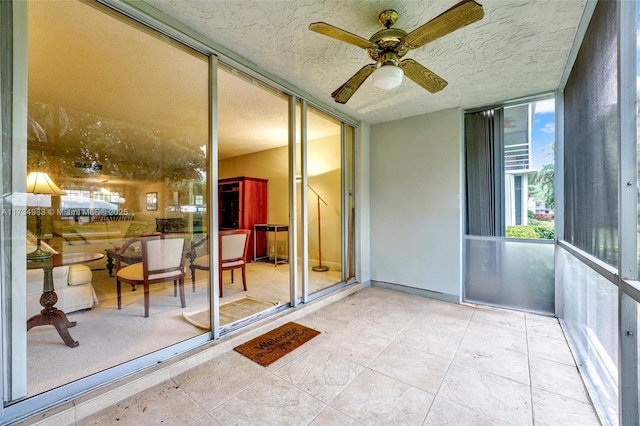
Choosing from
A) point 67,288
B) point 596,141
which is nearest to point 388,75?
point 596,141

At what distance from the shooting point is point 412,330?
268cm

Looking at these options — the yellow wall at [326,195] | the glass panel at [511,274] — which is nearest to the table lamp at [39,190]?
the yellow wall at [326,195]

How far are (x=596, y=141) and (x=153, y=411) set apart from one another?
3.32m

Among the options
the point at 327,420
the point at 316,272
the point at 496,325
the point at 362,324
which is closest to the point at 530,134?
the point at 496,325

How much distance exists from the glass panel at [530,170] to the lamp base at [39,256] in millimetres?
4446

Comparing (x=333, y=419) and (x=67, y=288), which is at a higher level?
(x=67, y=288)

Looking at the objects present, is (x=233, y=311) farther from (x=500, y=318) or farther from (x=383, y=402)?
(x=500, y=318)

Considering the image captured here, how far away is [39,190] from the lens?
5.50 feet

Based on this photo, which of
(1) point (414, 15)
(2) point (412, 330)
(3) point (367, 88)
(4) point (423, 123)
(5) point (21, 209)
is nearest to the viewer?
(5) point (21, 209)

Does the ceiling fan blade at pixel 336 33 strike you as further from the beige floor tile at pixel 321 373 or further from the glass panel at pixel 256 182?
the beige floor tile at pixel 321 373

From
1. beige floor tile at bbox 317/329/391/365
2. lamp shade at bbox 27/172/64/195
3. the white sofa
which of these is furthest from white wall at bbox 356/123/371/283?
lamp shade at bbox 27/172/64/195

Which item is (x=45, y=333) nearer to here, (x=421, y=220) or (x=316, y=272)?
(x=316, y=272)

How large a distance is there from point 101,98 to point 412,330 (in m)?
4.09

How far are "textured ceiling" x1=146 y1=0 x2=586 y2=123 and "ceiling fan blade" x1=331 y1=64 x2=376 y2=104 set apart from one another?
13.1 inches
